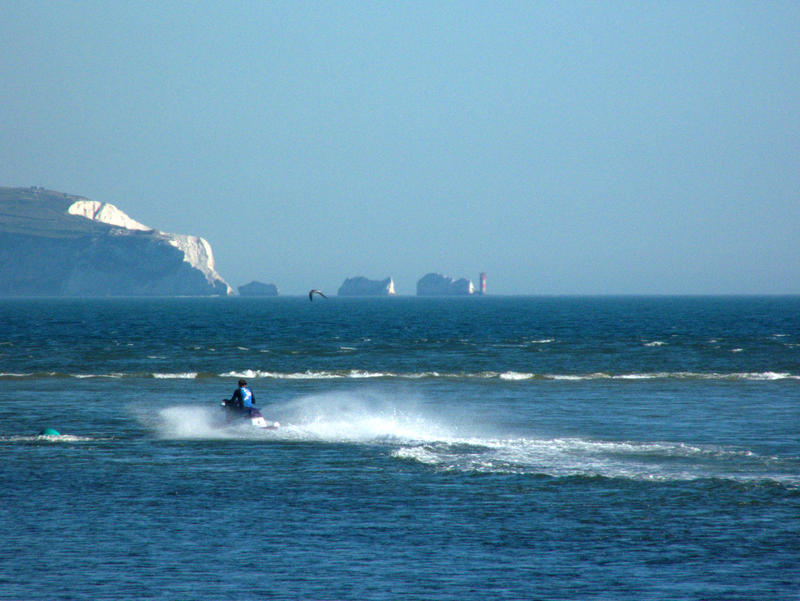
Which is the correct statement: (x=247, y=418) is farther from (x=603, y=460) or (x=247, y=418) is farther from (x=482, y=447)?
(x=603, y=460)

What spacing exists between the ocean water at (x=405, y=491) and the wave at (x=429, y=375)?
333 centimetres

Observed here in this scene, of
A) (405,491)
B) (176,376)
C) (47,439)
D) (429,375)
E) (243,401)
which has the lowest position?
(176,376)

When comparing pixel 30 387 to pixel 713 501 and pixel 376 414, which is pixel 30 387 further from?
pixel 713 501

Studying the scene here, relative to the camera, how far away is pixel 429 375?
58.6 m

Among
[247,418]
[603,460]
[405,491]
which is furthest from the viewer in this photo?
[247,418]

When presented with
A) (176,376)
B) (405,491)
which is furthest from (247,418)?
(176,376)

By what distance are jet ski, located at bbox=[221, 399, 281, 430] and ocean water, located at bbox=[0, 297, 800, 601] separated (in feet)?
1.29

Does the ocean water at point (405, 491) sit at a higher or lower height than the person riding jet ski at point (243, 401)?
lower

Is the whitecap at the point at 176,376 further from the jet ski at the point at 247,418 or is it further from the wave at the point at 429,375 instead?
the jet ski at the point at 247,418

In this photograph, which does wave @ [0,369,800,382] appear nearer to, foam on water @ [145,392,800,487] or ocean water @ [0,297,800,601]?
ocean water @ [0,297,800,601]

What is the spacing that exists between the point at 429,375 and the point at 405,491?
120 ft

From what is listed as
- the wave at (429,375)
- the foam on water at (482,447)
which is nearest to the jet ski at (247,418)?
the foam on water at (482,447)

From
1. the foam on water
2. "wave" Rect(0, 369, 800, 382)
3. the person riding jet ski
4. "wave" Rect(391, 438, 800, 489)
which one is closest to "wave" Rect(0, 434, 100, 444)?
the foam on water

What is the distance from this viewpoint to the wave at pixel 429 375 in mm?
56094
